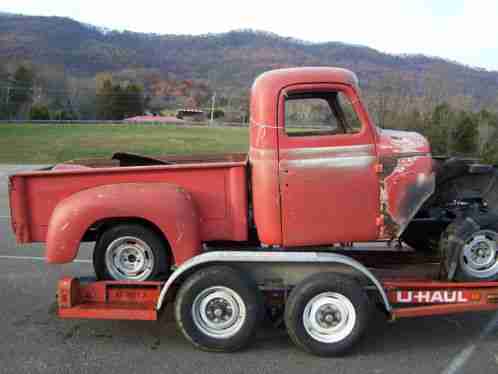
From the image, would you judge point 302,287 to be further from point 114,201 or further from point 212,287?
point 114,201

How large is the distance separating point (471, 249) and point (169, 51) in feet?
446

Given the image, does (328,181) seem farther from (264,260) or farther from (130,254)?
(130,254)

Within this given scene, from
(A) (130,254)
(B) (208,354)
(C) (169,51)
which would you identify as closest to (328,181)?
(B) (208,354)

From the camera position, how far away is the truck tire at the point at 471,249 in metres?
4.24

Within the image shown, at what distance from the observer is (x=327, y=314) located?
12.8 feet

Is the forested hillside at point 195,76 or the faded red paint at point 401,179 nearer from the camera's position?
the faded red paint at point 401,179

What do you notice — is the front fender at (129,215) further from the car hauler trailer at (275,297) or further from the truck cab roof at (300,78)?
the truck cab roof at (300,78)

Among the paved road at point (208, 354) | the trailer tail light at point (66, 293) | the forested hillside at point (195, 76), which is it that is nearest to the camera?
the paved road at point (208, 354)

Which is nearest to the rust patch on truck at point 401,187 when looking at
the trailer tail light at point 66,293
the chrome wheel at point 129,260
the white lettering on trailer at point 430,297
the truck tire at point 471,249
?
the truck tire at point 471,249

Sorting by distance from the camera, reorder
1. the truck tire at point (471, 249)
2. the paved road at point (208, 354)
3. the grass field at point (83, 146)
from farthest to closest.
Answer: the grass field at point (83, 146), the truck tire at point (471, 249), the paved road at point (208, 354)

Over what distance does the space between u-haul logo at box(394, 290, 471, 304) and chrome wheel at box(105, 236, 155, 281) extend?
2.18m

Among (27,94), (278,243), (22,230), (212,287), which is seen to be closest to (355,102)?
(278,243)

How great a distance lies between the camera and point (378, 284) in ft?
12.8

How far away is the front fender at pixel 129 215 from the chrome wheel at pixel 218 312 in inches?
16.9
